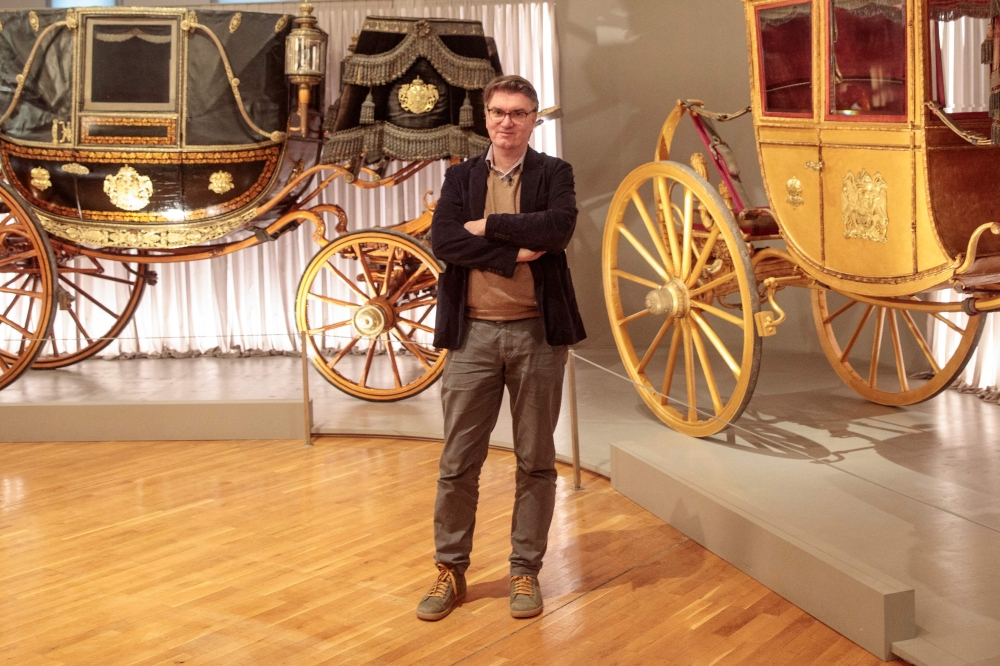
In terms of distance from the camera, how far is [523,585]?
315 centimetres

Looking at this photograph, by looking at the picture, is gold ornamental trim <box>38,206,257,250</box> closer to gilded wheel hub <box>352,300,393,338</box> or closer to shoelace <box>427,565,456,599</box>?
gilded wheel hub <box>352,300,393,338</box>

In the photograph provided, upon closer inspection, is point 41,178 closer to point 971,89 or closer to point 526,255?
point 526,255

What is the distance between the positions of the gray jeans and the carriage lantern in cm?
279

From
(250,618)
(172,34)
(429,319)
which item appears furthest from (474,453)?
(429,319)

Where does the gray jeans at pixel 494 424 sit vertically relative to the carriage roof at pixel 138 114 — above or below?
below

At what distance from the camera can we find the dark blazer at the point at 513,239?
2992mm

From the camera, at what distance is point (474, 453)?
→ 3.13 m

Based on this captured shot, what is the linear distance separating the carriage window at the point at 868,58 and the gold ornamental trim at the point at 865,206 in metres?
0.22

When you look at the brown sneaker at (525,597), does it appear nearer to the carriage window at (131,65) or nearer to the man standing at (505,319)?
the man standing at (505,319)

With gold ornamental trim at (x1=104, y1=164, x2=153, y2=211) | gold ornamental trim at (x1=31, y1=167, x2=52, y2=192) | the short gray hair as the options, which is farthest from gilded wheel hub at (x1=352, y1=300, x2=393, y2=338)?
the short gray hair

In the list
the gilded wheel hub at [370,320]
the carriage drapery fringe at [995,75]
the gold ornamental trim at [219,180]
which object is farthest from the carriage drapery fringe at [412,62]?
the carriage drapery fringe at [995,75]

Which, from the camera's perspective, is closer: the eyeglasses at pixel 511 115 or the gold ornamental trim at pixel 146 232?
the eyeglasses at pixel 511 115

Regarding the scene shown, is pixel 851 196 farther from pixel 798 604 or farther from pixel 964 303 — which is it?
pixel 798 604

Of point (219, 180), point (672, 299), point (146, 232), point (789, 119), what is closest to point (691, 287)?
point (672, 299)
